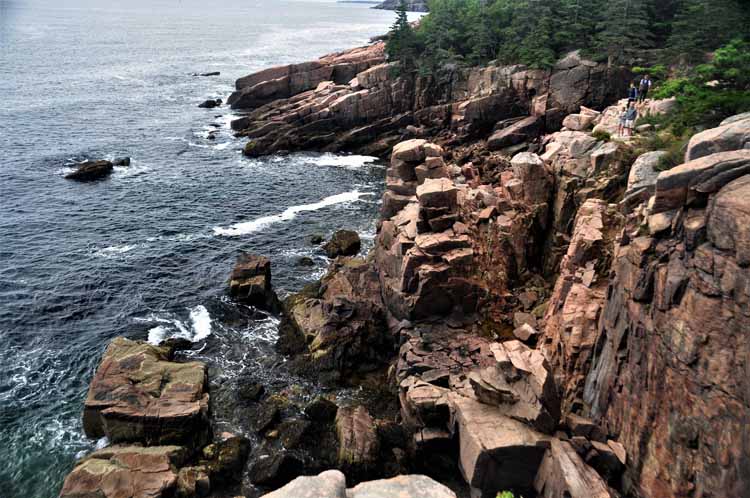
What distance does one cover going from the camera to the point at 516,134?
73.0 metres

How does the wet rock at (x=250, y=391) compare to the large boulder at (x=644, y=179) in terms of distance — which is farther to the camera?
the wet rock at (x=250, y=391)

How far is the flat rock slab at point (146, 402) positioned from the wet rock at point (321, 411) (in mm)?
6309

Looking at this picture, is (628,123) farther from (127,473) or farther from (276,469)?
(127,473)

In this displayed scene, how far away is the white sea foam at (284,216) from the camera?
202 feet

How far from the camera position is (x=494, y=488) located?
2550 cm

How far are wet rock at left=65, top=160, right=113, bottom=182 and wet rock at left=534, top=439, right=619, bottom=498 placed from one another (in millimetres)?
71736

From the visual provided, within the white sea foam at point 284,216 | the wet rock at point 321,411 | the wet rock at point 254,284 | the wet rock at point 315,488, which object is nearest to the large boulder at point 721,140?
the wet rock at point 315,488

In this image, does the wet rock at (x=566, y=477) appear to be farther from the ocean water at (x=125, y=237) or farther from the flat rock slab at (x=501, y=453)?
the ocean water at (x=125, y=237)

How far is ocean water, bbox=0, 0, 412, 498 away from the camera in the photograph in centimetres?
3666

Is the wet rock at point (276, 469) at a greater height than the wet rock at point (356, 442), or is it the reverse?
the wet rock at point (356, 442)

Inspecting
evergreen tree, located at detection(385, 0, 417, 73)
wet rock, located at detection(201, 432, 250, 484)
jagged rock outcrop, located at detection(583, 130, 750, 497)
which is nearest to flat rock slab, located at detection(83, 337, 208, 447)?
wet rock, located at detection(201, 432, 250, 484)

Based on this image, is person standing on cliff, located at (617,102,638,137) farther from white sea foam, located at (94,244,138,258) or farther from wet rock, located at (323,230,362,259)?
white sea foam, located at (94,244,138,258)

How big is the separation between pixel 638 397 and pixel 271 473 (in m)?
19.0

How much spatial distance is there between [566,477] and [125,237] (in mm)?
51934
